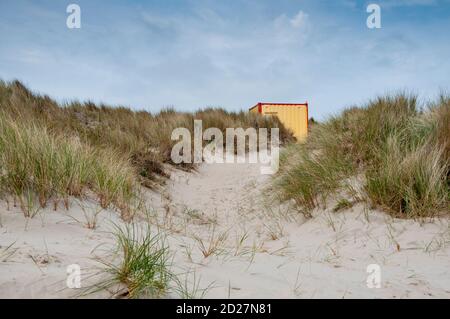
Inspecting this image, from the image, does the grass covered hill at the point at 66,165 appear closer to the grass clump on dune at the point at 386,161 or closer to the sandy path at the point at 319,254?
the sandy path at the point at 319,254

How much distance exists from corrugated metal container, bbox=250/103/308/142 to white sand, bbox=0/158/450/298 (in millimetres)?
11968

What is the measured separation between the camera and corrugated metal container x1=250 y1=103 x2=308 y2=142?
16.4 m

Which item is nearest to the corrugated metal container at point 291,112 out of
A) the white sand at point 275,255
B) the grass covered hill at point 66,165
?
the grass covered hill at point 66,165

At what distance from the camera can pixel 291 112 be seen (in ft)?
54.2

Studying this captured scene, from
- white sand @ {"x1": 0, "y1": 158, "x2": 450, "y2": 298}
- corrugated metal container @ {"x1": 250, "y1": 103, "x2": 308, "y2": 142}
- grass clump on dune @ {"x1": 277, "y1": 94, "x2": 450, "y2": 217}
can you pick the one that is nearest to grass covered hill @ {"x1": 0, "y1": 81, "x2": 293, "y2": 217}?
white sand @ {"x1": 0, "y1": 158, "x2": 450, "y2": 298}

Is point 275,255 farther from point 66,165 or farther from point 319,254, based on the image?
point 66,165

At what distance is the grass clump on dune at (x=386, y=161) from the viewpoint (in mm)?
3596

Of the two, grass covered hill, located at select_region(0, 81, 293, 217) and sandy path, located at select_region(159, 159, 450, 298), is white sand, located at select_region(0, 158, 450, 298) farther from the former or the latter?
grass covered hill, located at select_region(0, 81, 293, 217)

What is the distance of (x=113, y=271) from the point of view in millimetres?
1740

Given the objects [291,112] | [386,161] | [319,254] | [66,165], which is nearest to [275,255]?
[319,254]

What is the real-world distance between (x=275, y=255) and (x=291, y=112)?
556 inches

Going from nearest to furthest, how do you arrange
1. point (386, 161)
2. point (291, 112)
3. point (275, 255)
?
point (275, 255) → point (386, 161) → point (291, 112)
